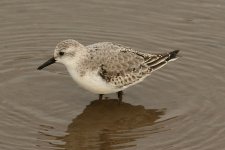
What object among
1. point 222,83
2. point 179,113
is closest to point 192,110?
point 179,113

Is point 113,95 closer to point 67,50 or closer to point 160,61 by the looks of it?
point 160,61

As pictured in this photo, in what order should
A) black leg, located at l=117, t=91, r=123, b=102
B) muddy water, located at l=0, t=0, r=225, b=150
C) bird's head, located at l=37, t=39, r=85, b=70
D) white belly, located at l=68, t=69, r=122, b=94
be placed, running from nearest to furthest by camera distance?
muddy water, located at l=0, t=0, r=225, b=150, white belly, located at l=68, t=69, r=122, b=94, bird's head, located at l=37, t=39, r=85, b=70, black leg, located at l=117, t=91, r=123, b=102

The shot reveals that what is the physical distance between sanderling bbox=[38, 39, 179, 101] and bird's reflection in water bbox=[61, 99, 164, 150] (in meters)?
0.32

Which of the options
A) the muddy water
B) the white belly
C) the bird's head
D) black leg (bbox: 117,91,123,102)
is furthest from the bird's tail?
the bird's head

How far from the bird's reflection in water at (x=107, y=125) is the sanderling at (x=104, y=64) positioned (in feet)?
1.05

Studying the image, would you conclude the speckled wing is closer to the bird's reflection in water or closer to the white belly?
the white belly

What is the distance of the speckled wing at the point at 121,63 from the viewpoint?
13.1m

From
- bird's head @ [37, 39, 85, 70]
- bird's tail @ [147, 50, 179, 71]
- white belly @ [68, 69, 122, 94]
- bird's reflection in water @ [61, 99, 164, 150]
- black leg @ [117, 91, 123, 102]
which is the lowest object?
bird's reflection in water @ [61, 99, 164, 150]

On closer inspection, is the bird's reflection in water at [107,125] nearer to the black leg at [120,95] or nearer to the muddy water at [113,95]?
the muddy water at [113,95]

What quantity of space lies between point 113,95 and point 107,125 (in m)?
1.46

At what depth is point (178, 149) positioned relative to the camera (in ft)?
39.1

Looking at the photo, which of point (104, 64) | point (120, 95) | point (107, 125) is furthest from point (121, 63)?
point (107, 125)

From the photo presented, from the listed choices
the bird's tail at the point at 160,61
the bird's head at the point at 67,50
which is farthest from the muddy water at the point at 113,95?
the bird's head at the point at 67,50

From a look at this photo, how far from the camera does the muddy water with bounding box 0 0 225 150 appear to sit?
1233cm
